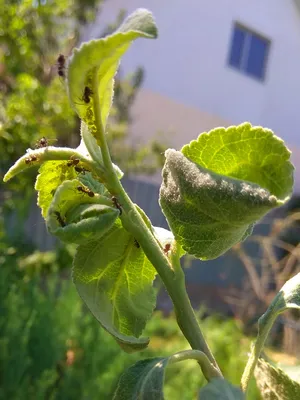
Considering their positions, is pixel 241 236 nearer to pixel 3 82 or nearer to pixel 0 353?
pixel 0 353

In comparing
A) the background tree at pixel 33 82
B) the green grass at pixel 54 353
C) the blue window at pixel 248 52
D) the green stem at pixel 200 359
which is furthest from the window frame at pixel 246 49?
the green stem at pixel 200 359

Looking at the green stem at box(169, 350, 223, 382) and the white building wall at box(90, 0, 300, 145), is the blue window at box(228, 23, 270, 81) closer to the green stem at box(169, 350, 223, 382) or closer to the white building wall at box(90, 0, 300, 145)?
the white building wall at box(90, 0, 300, 145)

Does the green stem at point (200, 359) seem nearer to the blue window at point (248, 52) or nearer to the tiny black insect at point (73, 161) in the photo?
the tiny black insect at point (73, 161)

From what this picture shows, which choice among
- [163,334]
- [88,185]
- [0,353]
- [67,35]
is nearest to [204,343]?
[88,185]

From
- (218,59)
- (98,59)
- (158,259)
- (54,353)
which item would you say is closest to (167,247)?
(158,259)

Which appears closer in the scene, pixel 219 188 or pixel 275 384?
pixel 219 188

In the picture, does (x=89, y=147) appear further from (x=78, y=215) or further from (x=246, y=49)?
(x=246, y=49)
